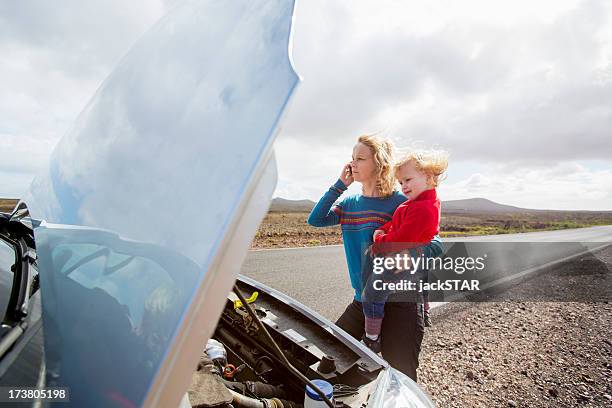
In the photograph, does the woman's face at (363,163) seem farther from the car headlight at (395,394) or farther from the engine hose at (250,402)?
the engine hose at (250,402)

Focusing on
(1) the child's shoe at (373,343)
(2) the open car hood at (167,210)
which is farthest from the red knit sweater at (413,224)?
(2) the open car hood at (167,210)

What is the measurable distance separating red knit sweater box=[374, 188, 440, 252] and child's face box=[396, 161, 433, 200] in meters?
0.08

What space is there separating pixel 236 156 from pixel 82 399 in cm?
57

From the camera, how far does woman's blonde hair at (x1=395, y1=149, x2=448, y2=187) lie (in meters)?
2.41

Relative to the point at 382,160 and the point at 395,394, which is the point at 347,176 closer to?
the point at 382,160

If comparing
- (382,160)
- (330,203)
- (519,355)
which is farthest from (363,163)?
(519,355)

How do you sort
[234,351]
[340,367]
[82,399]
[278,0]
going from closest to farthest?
[82,399], [278,0], [340,367], [234,351]

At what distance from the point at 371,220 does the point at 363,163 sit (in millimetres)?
413

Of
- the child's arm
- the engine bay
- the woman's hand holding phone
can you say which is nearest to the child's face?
the child's arm

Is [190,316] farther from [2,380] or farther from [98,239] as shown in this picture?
[2,380]

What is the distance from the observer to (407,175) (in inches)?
97.1

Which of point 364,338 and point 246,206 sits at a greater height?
point 246,206

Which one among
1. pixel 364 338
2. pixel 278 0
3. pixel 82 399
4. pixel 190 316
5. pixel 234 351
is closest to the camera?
pixel 190 316

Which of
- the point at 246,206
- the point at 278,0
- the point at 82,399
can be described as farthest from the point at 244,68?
the point at 82,399
